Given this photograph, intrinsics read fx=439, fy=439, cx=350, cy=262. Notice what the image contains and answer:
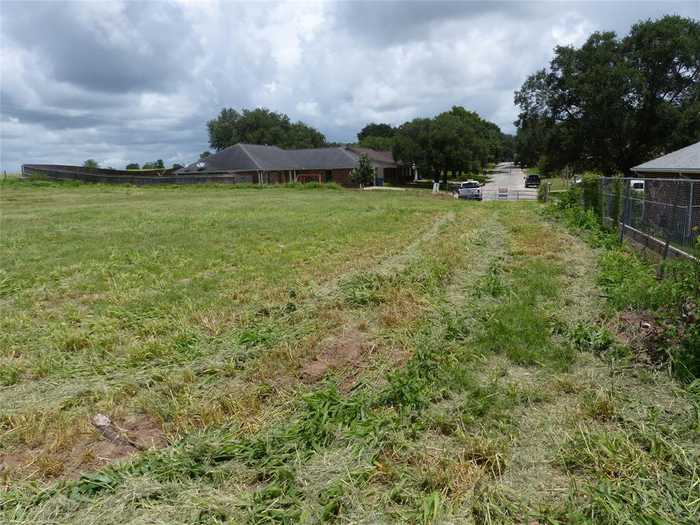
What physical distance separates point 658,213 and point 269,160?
43446 millimetres

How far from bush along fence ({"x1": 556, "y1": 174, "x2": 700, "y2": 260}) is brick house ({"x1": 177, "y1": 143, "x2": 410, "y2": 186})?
3620cm

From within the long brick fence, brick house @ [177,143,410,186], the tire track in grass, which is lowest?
the tire track in grass

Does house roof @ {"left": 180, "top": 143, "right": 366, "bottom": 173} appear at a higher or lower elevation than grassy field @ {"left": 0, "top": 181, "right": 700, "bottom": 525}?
higher

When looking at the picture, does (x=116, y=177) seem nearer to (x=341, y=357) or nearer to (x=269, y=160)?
(x=269, y=160)

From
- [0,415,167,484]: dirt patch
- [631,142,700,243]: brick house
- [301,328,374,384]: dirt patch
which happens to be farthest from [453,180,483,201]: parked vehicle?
[0,415,167,484]: dirt patch

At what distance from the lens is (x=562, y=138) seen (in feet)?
103

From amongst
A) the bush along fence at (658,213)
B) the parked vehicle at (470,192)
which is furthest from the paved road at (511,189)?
the bush along fence at (658,213)

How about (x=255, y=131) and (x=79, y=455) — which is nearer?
(x=79, y=455)

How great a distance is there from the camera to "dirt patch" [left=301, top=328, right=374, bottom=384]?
410 cm

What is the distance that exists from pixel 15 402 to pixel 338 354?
9.35 feet

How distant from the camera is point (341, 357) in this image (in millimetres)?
4434

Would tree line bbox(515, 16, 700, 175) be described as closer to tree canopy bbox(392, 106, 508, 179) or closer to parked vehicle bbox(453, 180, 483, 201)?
parked vehicle bbox(453, 180, 483, 201)

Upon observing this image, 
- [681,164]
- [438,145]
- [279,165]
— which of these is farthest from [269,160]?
[681,164]

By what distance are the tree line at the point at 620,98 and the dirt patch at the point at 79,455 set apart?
3284 cm
